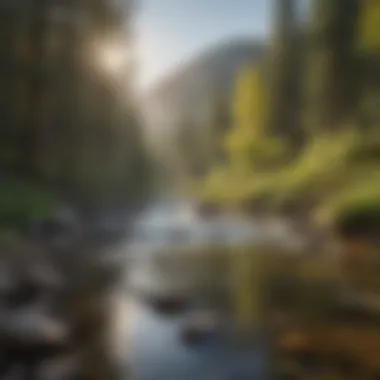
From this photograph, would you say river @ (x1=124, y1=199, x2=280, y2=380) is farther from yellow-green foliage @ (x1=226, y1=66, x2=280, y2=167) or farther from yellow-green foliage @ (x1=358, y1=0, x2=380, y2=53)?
yellow-green foliage @ (x1=358, y1=0, x2=380, y2=53)

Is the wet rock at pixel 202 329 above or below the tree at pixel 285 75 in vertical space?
below

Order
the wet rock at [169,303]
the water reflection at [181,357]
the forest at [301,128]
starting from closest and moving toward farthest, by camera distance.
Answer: the water reflection at [181,357]
the wet rock at [169,303]
the forest at [301,128]

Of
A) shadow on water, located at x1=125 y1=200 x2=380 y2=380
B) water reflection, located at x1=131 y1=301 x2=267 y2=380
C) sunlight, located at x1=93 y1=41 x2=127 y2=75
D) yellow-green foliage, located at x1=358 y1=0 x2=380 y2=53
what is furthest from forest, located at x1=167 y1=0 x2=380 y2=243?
water reflection, located at x1=131 y1=301 x2=267 y2=380

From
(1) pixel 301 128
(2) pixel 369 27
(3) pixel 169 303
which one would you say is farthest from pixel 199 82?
(3) pixel 169 303

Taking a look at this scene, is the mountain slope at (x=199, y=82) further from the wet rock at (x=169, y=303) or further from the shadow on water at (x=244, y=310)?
the wet rock at (x=169, y=303)

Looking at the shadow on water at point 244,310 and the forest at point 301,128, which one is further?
the forest at point 301,128

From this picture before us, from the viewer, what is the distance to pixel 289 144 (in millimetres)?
1988

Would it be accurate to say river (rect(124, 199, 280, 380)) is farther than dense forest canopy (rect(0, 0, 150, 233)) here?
No

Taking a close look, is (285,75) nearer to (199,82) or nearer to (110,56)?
(199,82)

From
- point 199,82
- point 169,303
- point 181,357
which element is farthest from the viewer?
point 199,82

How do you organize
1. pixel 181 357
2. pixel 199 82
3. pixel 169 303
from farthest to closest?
pixel 199 82 → pixel 169 303 → pixel 181 357

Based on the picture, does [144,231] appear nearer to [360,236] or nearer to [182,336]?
[182,336]

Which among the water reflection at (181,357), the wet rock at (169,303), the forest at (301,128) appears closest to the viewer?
the water reflection at (181,357)

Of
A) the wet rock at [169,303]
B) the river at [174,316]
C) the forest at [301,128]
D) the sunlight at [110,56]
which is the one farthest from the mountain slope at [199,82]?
the wet rock at [169,303]
